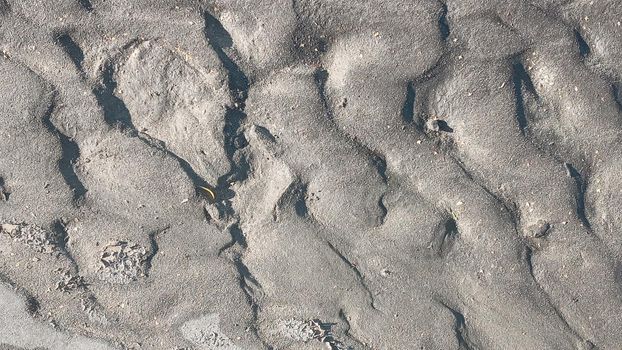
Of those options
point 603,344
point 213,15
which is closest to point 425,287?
point 603,344

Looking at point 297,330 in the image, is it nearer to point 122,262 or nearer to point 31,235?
point 122,262

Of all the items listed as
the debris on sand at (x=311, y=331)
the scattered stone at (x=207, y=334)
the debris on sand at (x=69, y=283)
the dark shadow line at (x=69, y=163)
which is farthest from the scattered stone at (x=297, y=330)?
the dark shadow line at (x=69, y=163)

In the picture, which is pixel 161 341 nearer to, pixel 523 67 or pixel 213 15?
pixel 213 15

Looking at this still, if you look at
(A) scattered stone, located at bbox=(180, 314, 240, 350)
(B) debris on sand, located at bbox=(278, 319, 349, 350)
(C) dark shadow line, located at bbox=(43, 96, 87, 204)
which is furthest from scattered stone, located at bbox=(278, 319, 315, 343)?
(C) dark shadow line, located at bbox=(43, 96, 87, 204)

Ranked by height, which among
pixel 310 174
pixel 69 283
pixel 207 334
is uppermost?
pixel 310 174

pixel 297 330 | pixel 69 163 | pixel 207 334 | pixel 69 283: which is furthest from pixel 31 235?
pixel 297 330

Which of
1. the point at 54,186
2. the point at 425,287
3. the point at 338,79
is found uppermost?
the point at 338,79

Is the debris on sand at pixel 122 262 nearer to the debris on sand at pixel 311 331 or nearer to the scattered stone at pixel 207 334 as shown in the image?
the scattered stone at pixel 207 334

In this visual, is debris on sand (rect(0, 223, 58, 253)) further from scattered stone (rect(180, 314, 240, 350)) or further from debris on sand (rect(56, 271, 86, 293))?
scattered stone (rect(180, 314, 240, 350))
